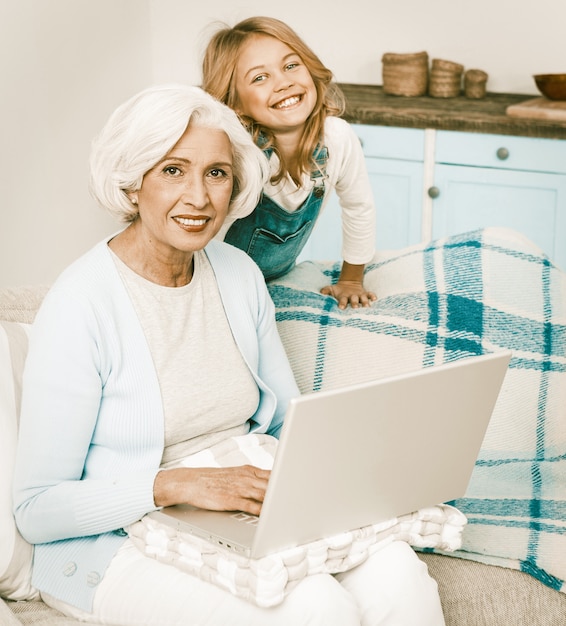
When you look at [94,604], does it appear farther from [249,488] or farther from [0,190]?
[0,190]

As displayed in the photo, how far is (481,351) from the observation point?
1875 mm

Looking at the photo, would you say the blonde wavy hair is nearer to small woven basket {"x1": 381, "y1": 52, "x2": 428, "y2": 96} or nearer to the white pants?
the white pants

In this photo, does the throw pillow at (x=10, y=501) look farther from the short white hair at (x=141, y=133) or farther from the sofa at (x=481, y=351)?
the short white hair at (x=141, y=133)

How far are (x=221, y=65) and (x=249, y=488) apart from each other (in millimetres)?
1048

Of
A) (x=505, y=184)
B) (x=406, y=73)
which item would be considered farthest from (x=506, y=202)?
(x=406, y=73)

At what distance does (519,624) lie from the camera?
1.49 metres

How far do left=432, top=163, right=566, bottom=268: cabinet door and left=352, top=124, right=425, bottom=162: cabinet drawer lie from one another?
10cm

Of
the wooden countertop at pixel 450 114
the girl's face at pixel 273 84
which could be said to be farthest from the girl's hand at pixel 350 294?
the wooden countertop at pixel 450 114

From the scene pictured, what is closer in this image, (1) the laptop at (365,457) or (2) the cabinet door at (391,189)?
(1) the laptop at (365,457)

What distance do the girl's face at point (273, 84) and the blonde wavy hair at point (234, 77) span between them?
0.05 feet

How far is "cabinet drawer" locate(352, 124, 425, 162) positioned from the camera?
10.5ft

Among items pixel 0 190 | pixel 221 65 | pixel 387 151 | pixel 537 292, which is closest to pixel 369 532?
pixel 537 292

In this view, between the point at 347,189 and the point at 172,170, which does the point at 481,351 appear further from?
the point at 172,170

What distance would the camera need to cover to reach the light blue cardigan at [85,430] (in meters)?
1.34
